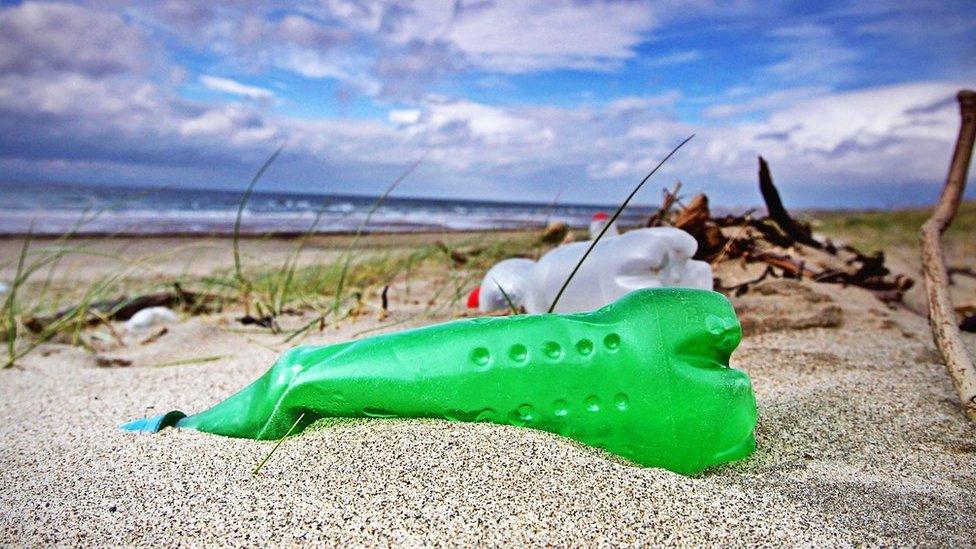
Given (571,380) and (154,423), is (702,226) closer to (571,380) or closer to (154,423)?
(571,380)

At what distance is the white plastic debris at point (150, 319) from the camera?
254 cm

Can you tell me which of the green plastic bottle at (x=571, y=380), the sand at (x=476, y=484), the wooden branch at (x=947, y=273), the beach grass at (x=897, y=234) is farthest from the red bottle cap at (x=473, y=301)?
the beach grass at (x=897, y=234)

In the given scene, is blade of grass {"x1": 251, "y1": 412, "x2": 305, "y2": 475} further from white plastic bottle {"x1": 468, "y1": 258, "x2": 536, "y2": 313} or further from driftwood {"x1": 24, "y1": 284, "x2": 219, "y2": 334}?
driftwood {"x1": 24, "y1": 284, "x2": 219, "y2": 334}

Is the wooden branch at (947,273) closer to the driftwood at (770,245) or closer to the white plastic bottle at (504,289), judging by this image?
the driftwood at (770,245)

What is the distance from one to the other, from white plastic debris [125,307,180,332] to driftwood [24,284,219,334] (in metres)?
0.06

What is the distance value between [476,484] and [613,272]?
90 centimetres

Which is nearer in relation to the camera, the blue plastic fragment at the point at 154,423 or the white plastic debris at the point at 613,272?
the blue plastic fragment at the point at 154,423

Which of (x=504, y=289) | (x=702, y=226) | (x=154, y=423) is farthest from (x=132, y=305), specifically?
(x=702, y=226)

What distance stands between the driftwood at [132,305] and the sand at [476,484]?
53.3 inches

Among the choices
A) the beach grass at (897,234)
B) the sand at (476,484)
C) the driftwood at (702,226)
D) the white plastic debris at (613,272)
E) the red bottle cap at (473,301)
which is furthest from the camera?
the beach grass at (897,234)

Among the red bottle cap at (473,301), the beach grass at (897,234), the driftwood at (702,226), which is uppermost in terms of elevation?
the driftwood at (702,226)

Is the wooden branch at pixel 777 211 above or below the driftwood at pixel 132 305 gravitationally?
above

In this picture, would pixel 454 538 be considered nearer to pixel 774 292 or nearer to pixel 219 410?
pixel 219 410

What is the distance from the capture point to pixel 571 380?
95 cm
